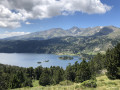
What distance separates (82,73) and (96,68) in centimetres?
3211

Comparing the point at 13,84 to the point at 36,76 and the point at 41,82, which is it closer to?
the point at 41,82

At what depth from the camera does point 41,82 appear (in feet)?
268

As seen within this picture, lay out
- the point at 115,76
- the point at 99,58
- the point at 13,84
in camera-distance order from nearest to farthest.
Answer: the point at 115,76 → the point at 13,84 → the point at 99,58

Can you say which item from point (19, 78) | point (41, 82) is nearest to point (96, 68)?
point (41, 82)

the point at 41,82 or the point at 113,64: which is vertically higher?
the point at 113,64

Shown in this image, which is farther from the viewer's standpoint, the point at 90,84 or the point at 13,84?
the point at 13,84

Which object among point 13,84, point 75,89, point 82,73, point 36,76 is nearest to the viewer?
point 75,89

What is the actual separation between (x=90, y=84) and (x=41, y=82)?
67549mm

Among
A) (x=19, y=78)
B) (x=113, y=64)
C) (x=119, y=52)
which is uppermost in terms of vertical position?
(x=119, y=52)

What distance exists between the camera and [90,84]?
2034 cm

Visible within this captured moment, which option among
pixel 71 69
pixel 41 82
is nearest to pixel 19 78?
pixel 41 82

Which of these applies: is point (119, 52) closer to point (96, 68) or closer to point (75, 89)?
point (75, 89)

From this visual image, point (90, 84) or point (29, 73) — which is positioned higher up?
point (90, 84)

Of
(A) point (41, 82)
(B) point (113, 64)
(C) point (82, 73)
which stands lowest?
(A) point (41, 82)
